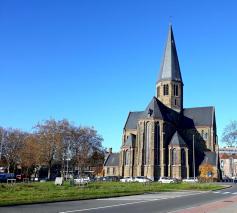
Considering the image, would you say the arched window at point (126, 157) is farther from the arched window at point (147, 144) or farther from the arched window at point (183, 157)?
the arched window at point (183, 157)

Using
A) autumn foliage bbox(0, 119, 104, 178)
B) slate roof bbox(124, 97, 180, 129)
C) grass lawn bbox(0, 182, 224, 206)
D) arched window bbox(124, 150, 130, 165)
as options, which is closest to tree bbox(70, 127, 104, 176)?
autumn foliage bbox(0, 119, 104, 178)

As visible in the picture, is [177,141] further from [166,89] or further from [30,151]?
[30,151]

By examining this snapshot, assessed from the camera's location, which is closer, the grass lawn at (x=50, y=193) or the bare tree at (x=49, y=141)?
the grass lawn at (x=50, y=193)

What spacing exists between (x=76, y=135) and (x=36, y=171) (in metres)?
23.4

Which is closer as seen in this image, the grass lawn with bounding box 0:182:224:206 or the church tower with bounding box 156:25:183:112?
the grass lawn with bounding box 0:182:224:206

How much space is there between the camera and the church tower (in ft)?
315

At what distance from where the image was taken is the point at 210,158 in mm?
85938

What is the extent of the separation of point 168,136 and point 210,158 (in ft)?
38.1

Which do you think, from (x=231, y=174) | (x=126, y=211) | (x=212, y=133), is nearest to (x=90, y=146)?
(x=212, y=133)

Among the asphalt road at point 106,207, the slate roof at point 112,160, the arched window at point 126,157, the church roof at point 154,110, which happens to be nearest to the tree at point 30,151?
the arched window at point 126,157

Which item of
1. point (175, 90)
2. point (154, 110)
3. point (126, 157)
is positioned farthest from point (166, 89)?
point (126, 157)

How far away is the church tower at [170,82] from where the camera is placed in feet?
315

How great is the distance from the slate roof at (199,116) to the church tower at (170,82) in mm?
3969

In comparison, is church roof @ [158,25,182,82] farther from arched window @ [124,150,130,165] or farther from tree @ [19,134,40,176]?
tree @ [19,134,40,176]
